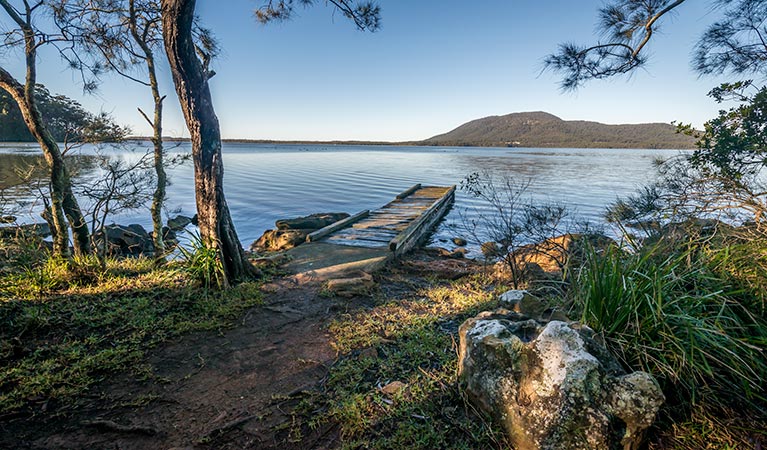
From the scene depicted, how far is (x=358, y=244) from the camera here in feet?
26.8

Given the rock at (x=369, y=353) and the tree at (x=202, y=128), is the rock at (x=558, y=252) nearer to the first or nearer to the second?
the rock at (x=369, y=353)

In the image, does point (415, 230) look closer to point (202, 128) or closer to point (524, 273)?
point (524, 273)

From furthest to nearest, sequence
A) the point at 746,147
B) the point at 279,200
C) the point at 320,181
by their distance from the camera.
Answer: the point at 320,181 < the point at 279,200 < the point at 746,147

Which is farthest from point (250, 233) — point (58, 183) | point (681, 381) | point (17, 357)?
point (681, 381)

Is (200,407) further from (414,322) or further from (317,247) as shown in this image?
(317,247)

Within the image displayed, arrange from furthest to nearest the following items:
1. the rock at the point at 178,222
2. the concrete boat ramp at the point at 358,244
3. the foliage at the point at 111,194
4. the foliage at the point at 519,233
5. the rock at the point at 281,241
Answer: the rock at the point at 178,222 < the rock at the point at 281,241 < the concrete boat ramp at the point at 358,244 < the foliage at the point at 519,233 < the foliage at the point at 111,194

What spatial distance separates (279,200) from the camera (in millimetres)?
20094

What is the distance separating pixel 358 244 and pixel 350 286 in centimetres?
305

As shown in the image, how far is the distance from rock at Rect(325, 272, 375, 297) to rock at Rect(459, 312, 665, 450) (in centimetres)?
283

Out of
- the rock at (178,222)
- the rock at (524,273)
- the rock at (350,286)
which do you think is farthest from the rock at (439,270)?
the rock at (178,222)

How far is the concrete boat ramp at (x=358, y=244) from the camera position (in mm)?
6242

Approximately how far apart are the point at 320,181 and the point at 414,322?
989 inches

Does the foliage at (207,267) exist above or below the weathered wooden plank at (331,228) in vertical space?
above

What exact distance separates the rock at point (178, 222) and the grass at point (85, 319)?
8.49 metres
